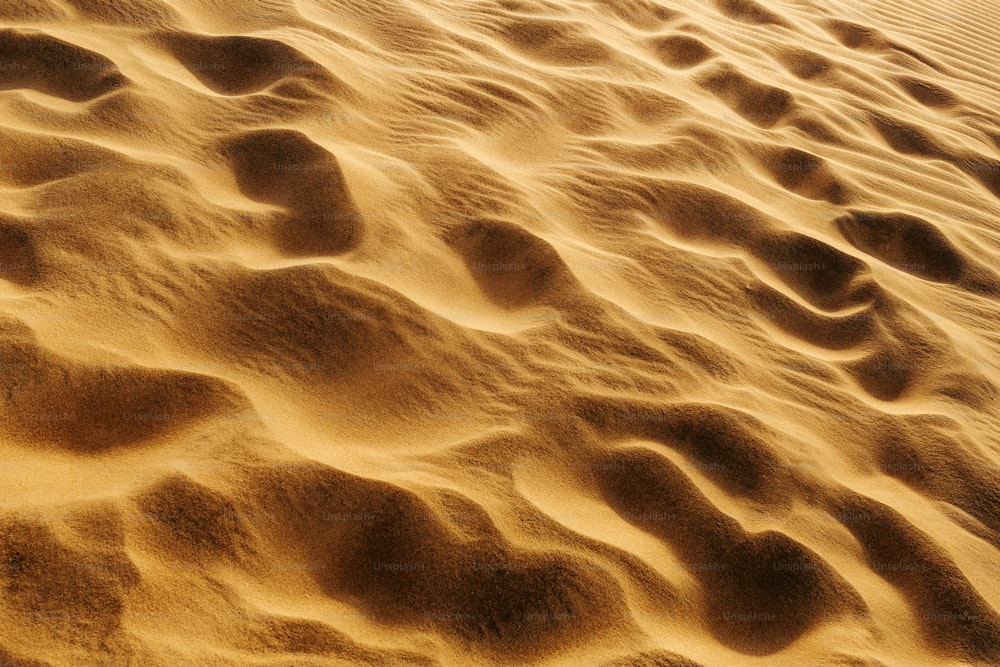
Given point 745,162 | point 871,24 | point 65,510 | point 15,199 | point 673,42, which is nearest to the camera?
point 65,510

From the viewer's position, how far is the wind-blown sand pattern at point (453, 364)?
121cm

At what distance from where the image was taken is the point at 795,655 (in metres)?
1.28

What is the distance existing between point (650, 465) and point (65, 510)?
0.96 metres

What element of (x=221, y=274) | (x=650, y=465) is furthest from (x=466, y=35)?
(x=650, y=465)

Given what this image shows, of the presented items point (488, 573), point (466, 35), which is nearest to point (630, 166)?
point (466, 35)

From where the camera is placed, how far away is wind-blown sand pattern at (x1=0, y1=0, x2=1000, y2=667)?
121cm

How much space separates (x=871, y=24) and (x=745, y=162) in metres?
2.17

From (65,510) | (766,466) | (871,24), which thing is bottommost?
(65,510)

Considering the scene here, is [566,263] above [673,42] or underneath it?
underneath

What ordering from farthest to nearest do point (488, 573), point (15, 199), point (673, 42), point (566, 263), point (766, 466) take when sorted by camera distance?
1. point (673, 42)
2. point (566, 263)
3. point (15, 199)
4. point (766, 466)
5. point (488, 573)

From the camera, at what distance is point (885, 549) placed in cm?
150

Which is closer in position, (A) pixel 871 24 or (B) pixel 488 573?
→ (B) pixel 488 573

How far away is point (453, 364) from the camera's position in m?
1.59

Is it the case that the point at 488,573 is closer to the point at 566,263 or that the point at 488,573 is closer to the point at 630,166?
the point at 566,263
